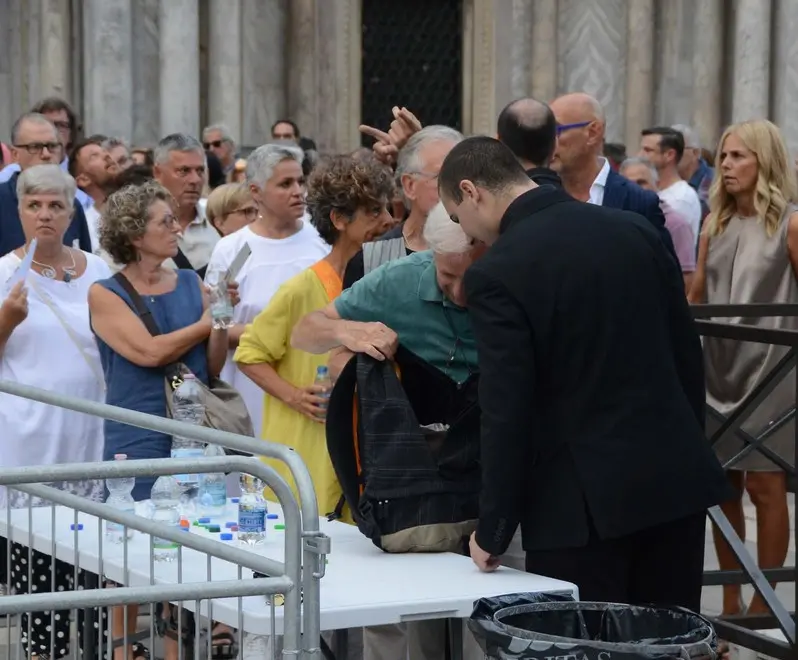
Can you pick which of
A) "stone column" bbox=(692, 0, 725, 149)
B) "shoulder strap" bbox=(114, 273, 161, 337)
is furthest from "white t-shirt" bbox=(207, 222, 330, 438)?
"stone column" bbox=(692, 0, 725, 149)

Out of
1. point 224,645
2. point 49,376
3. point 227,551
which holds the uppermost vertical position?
point 49,376

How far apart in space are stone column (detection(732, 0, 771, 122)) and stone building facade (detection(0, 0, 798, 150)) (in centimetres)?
1

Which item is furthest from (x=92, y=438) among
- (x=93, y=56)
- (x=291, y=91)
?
(x=291, y=91)

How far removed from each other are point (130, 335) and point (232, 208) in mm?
2713

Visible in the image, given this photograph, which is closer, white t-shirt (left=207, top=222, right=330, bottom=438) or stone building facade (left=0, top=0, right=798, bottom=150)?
→ white t-shirt (left=207, top=222, right=330, bottom=438)

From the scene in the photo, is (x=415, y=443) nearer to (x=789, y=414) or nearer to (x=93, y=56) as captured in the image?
(x=789, y=414)

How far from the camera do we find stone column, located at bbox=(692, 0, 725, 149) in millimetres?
16359

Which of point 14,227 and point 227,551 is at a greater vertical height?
point 14,227

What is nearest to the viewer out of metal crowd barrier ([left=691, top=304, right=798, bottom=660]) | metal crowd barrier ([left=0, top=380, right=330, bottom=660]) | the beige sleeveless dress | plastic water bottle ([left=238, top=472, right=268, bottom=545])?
metal crowd barrier ([left=0, top=380, right=330, bottom=660])

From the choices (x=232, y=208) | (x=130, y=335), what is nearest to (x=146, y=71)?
(x=232, y=208)

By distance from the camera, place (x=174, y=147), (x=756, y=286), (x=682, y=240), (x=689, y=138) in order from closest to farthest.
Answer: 1. (x=756, y=286)
2. (x=174, y=147)
3. (x=682, y=240)
4. (x=689, y=138)

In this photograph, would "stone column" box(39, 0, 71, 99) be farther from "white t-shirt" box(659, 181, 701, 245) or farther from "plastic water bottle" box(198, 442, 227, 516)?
"plastic water bottle" box(198, 442, 227, 516)

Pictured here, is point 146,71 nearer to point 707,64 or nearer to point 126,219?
point 707,64

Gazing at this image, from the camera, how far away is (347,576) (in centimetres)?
430
